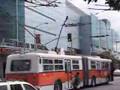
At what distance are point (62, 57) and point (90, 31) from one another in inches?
3094

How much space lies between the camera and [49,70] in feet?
91.5

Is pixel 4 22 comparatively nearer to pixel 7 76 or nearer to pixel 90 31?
pixel 7 76

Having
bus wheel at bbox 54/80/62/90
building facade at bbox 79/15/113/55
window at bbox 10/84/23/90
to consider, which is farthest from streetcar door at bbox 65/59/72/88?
building facade at bbox 79/15/113/55

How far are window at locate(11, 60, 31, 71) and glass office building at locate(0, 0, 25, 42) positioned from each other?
1355 inches

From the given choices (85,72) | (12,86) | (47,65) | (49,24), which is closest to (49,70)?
(47,65)

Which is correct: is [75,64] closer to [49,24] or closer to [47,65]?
[47,65]

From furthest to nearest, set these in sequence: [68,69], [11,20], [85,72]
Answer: [11,20] → [85,72] → [68,69]

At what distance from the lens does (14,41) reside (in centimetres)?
6041

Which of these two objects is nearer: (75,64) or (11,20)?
(75,64)

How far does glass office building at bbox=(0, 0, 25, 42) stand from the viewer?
6322cm

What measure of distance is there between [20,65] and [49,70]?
1.78m

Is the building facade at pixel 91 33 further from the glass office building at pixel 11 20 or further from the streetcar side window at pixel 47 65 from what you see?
the streetcar side window at pixel 47 65

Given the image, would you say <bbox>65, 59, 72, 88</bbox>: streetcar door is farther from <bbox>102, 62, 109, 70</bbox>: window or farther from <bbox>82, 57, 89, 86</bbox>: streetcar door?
<bbox>102, 62, 109, 70</bbox>: window

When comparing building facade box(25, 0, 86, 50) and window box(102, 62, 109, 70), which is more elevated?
building facade box(25, 0, 86, 50)
